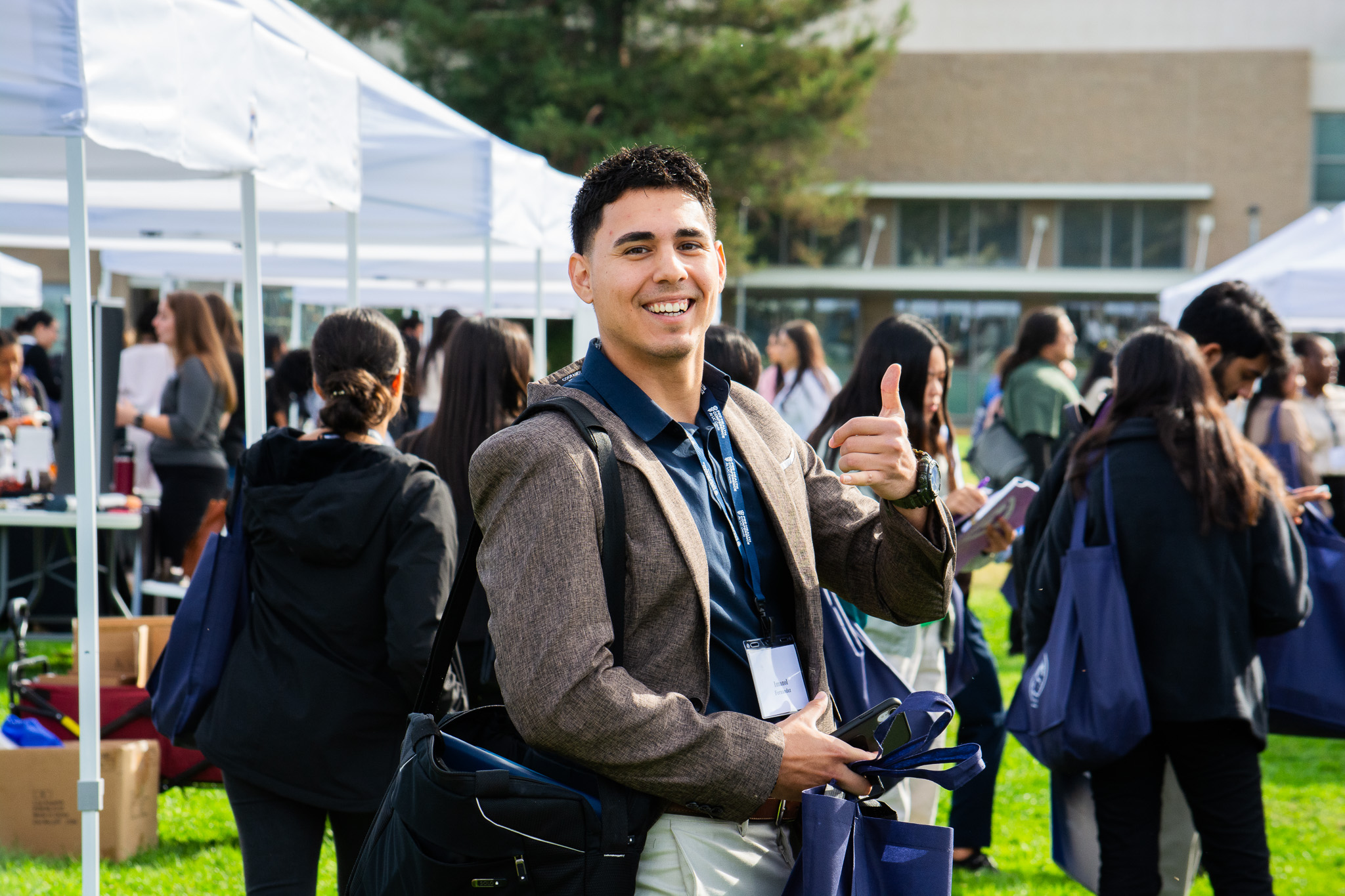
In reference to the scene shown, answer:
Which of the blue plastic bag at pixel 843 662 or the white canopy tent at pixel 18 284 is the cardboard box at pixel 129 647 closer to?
the blue plastic bag at pixel 843 662

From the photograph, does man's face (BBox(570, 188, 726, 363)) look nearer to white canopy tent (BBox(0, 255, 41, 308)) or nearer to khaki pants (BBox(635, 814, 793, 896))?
khaki pants (BBox(635, 814, 793, 896))

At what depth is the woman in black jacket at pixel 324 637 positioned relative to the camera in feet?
9.72

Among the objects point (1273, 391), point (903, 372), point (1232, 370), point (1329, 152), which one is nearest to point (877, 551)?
point (903, 372)

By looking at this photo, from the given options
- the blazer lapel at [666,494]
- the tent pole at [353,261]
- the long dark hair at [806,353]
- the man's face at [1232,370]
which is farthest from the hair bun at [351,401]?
the long dark hair at [806,353]

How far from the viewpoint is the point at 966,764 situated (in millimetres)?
1687

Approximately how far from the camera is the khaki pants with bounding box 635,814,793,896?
173 cm

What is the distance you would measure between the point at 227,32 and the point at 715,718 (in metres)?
2.67

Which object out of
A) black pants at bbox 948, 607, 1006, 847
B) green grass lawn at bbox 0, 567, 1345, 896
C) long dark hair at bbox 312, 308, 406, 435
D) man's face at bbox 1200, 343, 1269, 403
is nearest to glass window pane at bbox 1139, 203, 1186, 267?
green grass lawn at bbox 0, 567, 1345, 896

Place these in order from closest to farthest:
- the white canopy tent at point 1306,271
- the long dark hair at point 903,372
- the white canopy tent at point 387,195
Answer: the long dark hair at point 903,372 → the white canopy tent at point 387,195 → the white canopy tent at point 1306,271

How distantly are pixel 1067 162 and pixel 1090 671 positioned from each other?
37.1m

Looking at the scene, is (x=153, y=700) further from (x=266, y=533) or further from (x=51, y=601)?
(x=51, y=601)

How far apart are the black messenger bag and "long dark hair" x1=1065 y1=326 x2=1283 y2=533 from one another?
2.07 m

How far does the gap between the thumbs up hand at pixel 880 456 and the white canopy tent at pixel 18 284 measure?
13.5 meters

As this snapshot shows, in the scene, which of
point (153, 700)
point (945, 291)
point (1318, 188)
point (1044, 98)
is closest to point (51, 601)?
point (153, 700)
